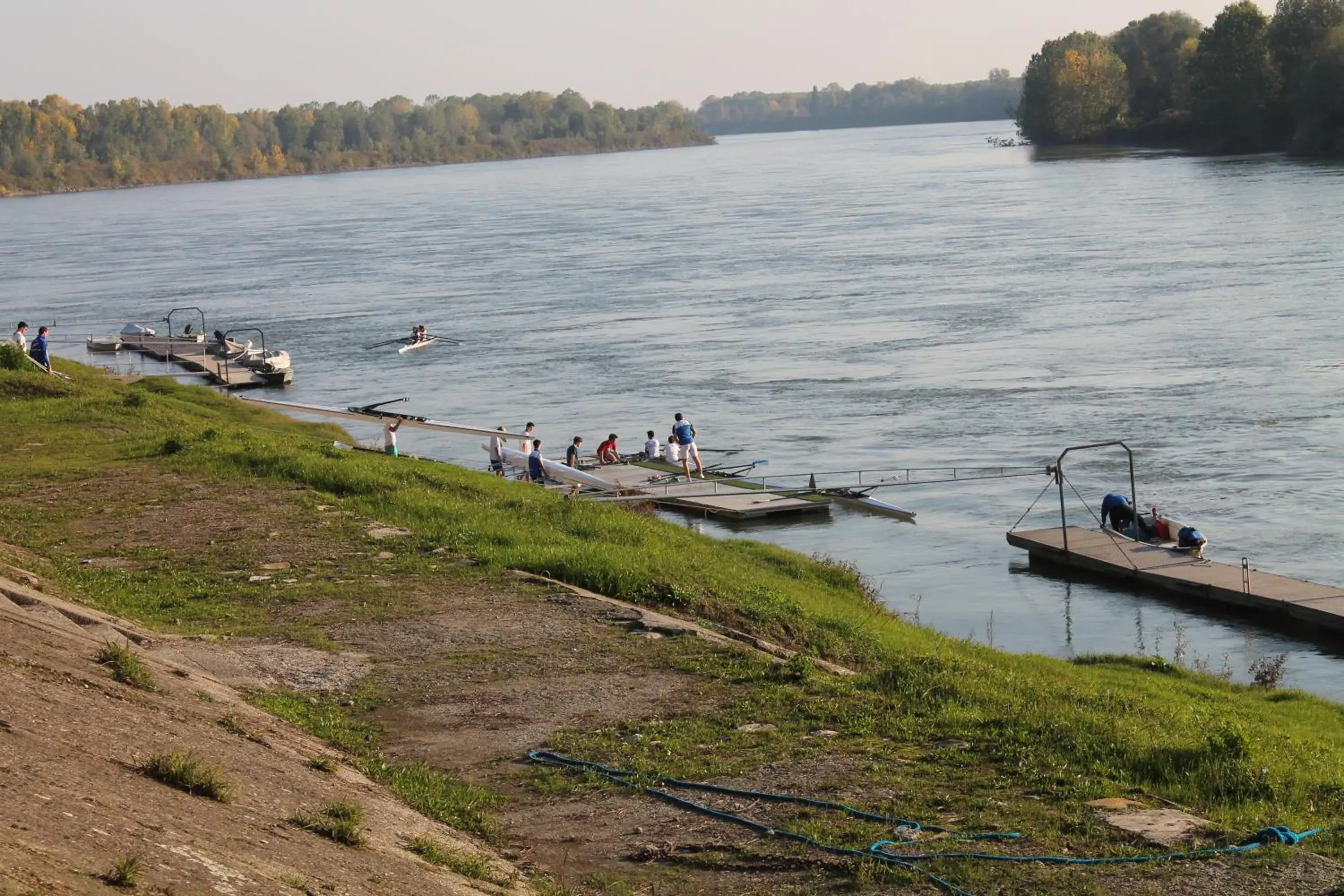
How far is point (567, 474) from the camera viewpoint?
1319 inches

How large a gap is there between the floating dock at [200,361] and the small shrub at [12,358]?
17969 millimetres

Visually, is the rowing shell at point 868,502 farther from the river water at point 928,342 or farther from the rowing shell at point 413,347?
the rowing shell at point 413,347

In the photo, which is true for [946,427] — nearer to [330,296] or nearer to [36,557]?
[36,557]

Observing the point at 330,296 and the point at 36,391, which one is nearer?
the point at 36,391

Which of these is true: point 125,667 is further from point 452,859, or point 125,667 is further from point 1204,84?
point 1204,84

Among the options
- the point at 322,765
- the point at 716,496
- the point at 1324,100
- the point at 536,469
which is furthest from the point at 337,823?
the point at 1324,100

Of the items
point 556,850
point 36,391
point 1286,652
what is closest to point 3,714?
point 556,850

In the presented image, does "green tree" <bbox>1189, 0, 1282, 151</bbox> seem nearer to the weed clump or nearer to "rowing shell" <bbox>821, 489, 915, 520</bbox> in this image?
"rowing shell" <bbox>821, 489, 915, 520</bbox>

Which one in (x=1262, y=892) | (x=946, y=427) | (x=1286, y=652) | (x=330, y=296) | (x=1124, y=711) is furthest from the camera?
(x=330, y=296)

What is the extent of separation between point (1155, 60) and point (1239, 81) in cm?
3382

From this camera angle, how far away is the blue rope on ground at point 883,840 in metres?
8.92

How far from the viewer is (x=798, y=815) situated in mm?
9781

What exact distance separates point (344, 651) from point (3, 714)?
15.7ft

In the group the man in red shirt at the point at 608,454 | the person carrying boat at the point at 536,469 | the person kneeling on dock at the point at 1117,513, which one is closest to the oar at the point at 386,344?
the man in red shirt at the point at 608,454
